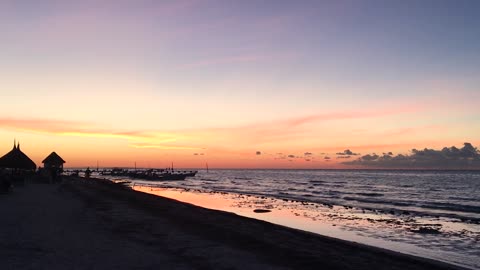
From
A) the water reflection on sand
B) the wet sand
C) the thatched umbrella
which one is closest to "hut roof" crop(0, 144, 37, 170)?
the thatched umbrella

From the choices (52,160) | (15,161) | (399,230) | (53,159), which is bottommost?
(399,230)

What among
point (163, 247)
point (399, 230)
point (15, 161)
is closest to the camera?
point (163, 247)

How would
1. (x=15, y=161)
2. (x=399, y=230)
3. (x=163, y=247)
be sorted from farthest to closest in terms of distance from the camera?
(x=15, y=161)
(x=399, y=230)
(x=163, y=247)

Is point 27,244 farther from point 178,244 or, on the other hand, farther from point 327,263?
point 327,263

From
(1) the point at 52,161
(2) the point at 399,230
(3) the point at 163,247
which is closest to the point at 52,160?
(1) the point at 52,161

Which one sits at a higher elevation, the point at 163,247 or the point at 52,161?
the point at 52,161

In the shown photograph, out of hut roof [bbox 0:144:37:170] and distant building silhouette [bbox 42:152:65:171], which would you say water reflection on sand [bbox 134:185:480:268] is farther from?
distant building silhouette [bbox 42:152:65:171]

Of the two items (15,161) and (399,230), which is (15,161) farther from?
(399,230)

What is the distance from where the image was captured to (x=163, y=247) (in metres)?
12.9

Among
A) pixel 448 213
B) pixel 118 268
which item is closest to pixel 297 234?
pixel 118 268

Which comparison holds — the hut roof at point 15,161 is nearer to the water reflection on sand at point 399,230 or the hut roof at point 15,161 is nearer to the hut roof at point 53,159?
the hut roof at point 53,159

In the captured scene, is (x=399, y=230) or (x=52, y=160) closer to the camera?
(x=399, y=230)

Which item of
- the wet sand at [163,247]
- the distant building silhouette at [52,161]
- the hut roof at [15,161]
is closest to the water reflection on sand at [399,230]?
the wet sand at [163,247]

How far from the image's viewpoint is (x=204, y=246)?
1353 centimetres
